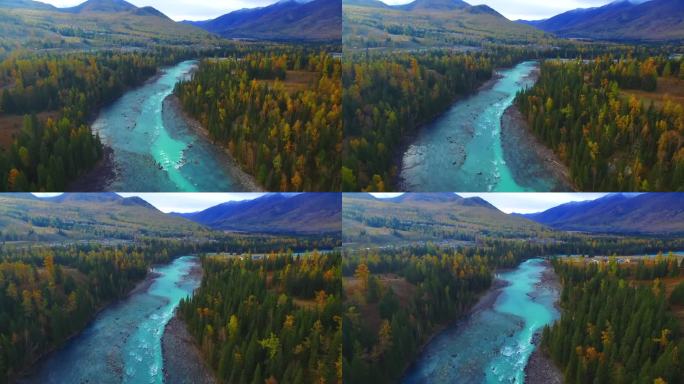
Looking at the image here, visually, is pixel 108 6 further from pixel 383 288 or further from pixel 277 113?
pixel 383 288

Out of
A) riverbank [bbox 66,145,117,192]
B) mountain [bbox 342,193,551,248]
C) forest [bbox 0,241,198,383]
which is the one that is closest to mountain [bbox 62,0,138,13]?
riverbank [bbox 66,145,117,192]

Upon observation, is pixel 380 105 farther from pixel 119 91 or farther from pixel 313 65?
pixel 119 91

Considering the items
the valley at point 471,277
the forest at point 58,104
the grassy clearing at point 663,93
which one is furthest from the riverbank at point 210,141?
the grassy clearing at point 663,93

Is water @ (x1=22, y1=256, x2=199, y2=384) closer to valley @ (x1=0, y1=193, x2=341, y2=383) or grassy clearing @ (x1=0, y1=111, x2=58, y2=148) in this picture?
valley @ (x1=0, y1=193, x2=341, y2=383)

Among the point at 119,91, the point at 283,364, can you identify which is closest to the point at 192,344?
the point at 283,364

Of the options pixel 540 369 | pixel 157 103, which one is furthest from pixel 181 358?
pixel 540 369

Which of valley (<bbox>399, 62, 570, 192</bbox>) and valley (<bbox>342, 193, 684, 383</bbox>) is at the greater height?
valley (<bbox>399, 62, 570, 192</bbox>)
